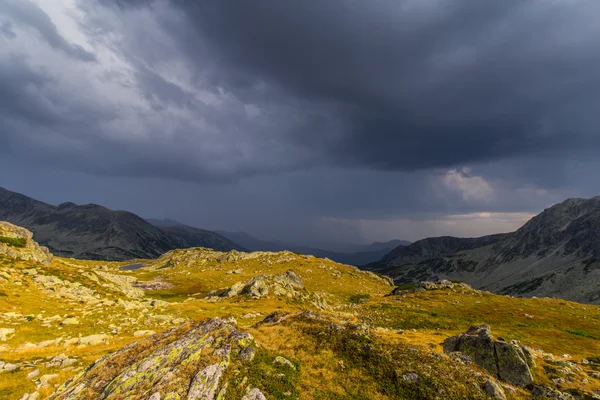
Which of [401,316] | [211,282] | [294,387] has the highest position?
[294,387]

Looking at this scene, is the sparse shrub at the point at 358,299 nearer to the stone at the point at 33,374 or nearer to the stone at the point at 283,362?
the stone at the point at 283,362

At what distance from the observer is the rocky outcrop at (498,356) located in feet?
68.3

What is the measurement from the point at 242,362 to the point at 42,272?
6625 centimetres

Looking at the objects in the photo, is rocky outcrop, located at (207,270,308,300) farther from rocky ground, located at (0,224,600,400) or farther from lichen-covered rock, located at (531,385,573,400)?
lichen-covered rock, located at (531,385,573,400)

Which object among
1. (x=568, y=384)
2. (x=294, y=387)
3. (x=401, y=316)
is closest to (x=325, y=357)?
(x=294, y=387)

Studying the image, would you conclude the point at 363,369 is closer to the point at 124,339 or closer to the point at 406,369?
the point at 406,369

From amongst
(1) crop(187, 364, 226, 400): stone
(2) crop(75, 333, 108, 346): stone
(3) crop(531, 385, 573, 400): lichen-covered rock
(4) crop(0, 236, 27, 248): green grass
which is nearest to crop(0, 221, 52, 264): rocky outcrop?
(4) crop(0, 236, 27, 248): green grass

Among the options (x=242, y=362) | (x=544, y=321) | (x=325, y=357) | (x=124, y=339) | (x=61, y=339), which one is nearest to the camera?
(x=242, y=362)

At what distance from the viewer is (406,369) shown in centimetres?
1847

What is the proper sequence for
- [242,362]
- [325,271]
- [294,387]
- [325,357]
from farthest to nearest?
[325,271] < [325,357] < [242,362] < [294,387]

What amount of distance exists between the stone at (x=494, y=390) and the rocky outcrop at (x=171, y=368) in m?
14.6

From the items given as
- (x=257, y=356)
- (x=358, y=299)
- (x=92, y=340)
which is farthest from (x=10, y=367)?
(x=358, y=299)

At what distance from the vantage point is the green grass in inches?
2883

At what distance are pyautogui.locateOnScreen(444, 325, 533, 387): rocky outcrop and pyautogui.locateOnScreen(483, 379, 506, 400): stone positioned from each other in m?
5.10
